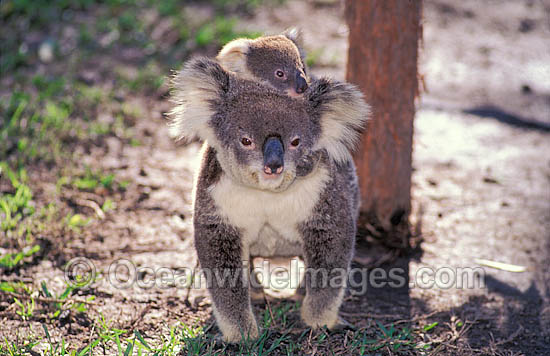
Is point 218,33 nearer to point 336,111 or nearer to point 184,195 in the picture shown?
point 184,195

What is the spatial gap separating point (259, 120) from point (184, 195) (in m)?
1.96

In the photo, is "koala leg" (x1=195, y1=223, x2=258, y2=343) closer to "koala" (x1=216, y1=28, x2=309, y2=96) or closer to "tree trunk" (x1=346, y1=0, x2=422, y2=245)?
"koala" (x1=216, y1=28, x2=309, y2=96)

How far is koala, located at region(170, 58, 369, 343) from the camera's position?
8.21ft

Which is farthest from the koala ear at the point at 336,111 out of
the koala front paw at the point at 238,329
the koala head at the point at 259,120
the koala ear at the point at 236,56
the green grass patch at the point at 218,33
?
the green grass patch at the point at 218,33

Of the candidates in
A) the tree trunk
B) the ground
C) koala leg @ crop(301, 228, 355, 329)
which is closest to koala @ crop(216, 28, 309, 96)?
the tree trunk

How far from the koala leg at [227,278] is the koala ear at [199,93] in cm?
43

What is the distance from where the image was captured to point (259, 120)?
2.48 meters

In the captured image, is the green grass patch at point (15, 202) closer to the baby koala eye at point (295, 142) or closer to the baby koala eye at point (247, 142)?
the baby koala eye at point (247, 142)

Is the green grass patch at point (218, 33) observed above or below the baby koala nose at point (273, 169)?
above

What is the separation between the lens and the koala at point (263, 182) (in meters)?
2.50

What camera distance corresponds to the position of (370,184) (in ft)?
12.9

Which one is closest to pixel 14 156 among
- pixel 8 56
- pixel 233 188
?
pixel 8 56

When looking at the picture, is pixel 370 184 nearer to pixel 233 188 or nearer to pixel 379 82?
pixel 379 82

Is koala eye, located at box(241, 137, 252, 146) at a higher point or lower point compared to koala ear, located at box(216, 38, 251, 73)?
lower
